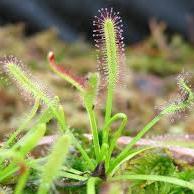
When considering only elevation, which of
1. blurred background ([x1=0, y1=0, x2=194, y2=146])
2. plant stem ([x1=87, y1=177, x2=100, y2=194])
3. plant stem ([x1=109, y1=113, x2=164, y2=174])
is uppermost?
blurred background ([x1=0, y1=0, x2=194, y2=146])

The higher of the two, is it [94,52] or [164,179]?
[94,52]

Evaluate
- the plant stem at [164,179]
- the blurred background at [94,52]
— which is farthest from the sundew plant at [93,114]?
the blurred background at [94,52]

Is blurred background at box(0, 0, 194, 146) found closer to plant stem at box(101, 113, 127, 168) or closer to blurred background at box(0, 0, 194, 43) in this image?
blurred background at box(0, 0, 194, 43)

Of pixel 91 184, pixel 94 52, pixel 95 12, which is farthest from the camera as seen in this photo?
pixel 95 12

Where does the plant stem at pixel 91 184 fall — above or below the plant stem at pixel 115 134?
below

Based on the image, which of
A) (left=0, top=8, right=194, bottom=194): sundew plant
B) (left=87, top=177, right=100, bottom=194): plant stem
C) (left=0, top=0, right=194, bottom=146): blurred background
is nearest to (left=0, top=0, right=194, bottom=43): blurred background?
(left=0, top=0, right=194, bottom=146): blurred background

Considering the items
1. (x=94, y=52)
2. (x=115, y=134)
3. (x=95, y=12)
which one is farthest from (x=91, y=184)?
(x=95, y=12)

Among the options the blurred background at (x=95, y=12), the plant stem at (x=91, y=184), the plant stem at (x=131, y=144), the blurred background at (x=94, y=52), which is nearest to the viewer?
the plant stem at (x=91, y=184)

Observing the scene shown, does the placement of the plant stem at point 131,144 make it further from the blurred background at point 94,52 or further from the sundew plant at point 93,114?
the blurred background at point 94,52

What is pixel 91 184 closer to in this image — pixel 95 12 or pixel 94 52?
pixel 94 52
